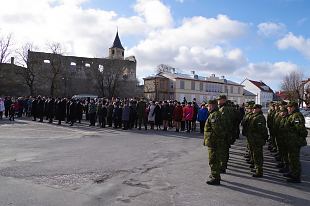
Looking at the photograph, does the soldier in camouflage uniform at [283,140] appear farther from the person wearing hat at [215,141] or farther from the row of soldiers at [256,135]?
the person wearing hat at [215,141]

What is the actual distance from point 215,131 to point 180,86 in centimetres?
7669

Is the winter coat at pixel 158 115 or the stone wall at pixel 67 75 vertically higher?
the stone wall at pixel 67 75

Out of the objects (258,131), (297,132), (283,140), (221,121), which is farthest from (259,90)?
(221,121)

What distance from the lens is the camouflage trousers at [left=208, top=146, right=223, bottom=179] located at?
25.7ft

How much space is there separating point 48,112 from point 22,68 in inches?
1709

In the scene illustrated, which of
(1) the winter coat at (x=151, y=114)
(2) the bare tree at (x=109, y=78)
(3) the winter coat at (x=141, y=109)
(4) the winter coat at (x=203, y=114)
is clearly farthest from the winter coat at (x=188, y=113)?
(2) the bare tree at (x=109, y=78)

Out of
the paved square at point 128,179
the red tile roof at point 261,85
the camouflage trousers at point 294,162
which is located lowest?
the paved square at point 128,179

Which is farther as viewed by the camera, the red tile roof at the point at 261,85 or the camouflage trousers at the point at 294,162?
the red tile roof at the point at 261,85

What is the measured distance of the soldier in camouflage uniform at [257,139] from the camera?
8802mm

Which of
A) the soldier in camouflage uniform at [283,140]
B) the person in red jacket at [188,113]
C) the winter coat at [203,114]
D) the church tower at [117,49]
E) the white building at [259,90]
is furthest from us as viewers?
the white building at [259,90]

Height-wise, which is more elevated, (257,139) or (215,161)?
(257,139)

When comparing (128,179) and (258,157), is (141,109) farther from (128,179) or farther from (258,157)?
(128,179)

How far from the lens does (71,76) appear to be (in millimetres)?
80625

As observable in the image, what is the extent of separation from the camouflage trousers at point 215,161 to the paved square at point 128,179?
1.02 ft
